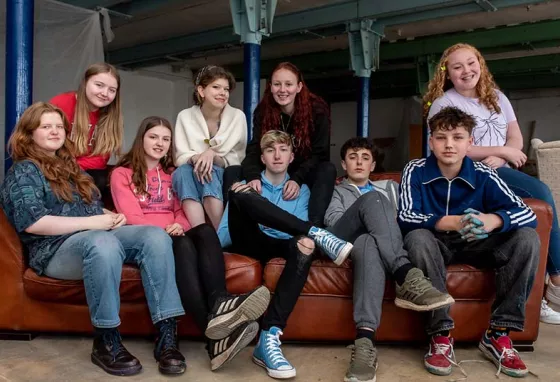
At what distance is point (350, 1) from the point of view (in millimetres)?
6254

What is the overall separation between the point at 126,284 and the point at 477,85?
1.89m

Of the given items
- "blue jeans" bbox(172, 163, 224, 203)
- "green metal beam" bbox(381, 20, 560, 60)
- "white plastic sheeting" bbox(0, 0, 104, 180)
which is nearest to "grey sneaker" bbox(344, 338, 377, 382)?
"blue jeans" bbox(172, 163, 224, 203)

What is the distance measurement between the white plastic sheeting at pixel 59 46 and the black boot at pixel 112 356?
2.81 metres

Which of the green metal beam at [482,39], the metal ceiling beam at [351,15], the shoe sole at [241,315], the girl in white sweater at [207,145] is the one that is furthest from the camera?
the green metal beam at [482,39]

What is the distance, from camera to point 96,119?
8.13ft

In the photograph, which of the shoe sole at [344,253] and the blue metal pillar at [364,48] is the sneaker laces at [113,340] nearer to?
the shoe sole at [344,253]

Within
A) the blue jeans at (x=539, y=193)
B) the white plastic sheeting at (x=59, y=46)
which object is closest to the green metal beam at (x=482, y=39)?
the white plastic sheeting at (x=59, y=46)

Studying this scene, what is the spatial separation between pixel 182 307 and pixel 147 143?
82cm

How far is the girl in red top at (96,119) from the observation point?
2.38 meters

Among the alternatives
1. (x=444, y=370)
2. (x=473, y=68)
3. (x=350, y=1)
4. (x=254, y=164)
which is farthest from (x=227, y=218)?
(x=350, y=1)

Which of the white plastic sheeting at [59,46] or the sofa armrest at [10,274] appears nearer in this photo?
the sofa armrest at [10,274]

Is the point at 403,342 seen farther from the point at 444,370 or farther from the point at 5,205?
the point at 5,205

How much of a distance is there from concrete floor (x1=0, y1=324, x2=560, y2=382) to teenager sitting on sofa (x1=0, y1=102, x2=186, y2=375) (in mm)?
80

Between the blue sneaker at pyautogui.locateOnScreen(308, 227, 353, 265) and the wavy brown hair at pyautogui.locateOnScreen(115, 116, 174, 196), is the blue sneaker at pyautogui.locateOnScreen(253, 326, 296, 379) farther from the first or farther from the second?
the wavy brown hair at pyautogui.locateOnScreen(115, 116, 174, 196)
